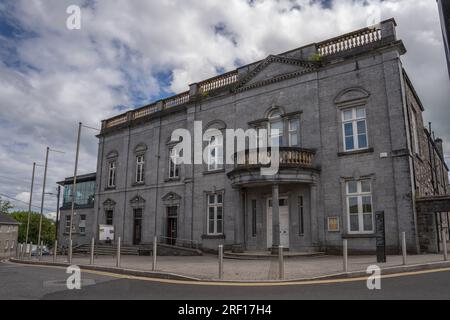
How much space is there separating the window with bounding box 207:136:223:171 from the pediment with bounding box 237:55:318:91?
3326mm

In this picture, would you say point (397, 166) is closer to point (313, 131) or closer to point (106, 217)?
point (313, 131)

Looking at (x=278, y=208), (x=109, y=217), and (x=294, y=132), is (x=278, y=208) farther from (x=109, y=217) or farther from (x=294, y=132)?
(x=109, y=217)

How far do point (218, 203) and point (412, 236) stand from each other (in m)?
10.3

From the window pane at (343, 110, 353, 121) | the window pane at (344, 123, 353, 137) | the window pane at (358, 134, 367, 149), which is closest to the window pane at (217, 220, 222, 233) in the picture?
the window pane at (344, 123, 353, 137)

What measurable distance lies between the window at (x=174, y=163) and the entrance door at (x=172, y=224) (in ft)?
7.26

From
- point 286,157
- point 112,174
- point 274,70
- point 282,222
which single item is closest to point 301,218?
point 282,222

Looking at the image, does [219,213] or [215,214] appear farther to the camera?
[215,214]

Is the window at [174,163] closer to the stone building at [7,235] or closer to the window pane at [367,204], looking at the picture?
the window pane at [367,204]

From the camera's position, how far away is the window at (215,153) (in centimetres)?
2238

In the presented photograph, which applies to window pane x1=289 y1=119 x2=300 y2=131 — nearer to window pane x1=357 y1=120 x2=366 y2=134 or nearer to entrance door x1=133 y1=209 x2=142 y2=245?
window pane x1=357 y1=120 x2=366 y2=134

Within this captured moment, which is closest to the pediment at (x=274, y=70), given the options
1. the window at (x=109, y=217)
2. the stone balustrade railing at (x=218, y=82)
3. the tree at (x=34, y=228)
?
the stone balustrade railing at (x=218, y=82)

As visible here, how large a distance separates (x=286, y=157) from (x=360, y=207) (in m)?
3.98

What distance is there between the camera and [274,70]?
20891 mm
